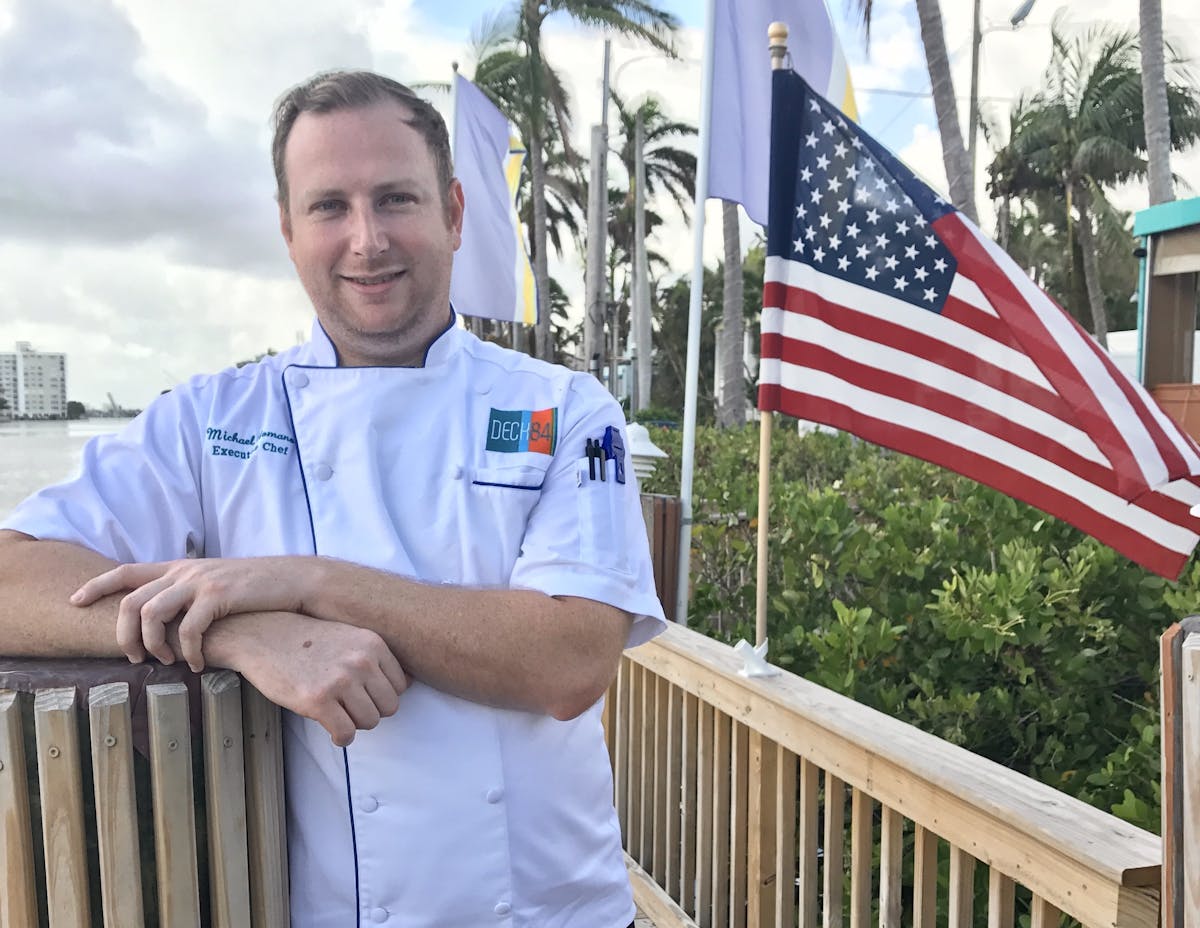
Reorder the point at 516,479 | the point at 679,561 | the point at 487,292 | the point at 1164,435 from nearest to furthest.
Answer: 1. the point at 516,479
2. the point at 1164,435
3. the point at 679,561
4. the point at 487,292

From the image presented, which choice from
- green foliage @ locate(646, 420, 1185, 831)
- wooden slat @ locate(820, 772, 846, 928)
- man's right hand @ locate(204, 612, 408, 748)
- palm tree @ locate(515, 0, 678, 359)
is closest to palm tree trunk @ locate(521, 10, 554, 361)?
palm tree @ locate(515, 0, 678, 359)

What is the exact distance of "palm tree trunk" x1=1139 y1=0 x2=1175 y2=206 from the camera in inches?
547

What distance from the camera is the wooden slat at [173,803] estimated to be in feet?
4.09

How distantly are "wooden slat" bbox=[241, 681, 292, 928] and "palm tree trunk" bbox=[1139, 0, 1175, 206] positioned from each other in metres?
15.3

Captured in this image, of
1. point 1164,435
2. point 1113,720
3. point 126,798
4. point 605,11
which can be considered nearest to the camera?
point 126,798

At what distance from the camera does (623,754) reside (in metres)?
3.88

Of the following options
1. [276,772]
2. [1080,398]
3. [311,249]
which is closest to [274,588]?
[276,772]

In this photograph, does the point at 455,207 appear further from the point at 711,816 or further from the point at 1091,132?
the point at 1091,132

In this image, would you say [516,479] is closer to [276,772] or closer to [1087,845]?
[276,772]

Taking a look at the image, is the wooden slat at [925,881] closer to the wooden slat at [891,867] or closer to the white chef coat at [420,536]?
the wooden slat at [891,867]

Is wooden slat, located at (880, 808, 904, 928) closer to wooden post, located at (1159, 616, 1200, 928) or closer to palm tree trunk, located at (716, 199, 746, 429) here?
wooden post, located at (1159, 616, 1200, 928)

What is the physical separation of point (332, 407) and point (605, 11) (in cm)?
2393

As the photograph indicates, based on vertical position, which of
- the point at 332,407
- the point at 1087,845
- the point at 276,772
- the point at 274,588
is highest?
the point at 332,407

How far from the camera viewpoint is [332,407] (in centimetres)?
160
